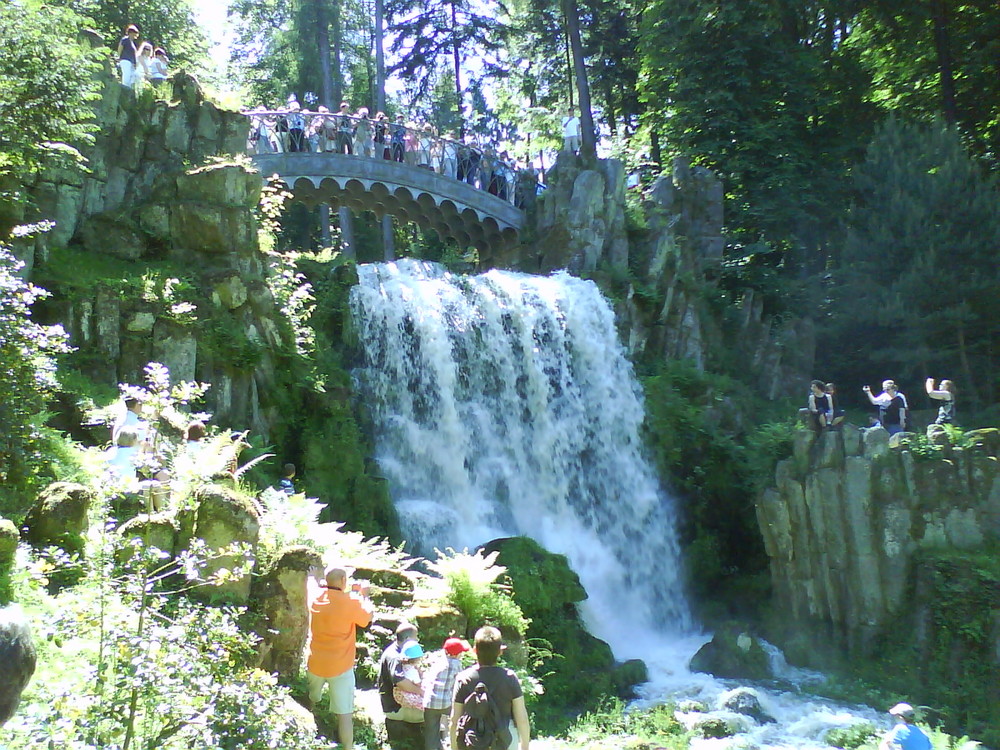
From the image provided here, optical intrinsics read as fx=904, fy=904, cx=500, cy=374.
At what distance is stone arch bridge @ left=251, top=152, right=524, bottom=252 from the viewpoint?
19.9m

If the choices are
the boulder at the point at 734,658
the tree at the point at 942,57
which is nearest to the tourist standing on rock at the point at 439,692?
the boulder at the point at 734,658

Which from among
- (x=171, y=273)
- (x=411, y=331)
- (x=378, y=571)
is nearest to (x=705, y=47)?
(x=411, y=331)

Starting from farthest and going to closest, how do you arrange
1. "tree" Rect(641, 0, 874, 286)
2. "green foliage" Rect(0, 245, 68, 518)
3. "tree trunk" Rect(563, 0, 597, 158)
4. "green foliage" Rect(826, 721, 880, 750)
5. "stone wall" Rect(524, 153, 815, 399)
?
"tree trunk" Rect(563, 0, 597, 158), "tree" Rect(641, 0, 874, 286), "stone wall" Rect(524, 153, 815, 399), "green foliage" Rect(826, 721, 880, 750), "green foliage" Rect(0, 245, 68, 518)

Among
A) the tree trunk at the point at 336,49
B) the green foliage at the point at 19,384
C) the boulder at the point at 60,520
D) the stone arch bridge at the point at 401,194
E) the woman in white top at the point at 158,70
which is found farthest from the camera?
the tree trunk at the point at 336,49

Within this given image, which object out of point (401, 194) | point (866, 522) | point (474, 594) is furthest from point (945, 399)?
point (401, 194)

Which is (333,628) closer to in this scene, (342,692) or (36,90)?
(342,692)

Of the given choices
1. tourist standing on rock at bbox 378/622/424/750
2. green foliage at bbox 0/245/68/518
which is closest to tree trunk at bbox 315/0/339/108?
green foliage at bbox 0/245/68/518

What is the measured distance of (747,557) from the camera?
1805 cm

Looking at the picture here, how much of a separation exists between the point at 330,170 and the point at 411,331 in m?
5.52

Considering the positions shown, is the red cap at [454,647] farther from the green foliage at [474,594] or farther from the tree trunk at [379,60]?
the tree trunk at [379,60]

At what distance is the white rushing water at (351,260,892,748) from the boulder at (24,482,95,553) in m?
7.30

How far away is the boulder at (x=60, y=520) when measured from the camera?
23.1ft

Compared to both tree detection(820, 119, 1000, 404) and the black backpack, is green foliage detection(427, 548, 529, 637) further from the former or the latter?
tree detection(820, 119, 1000, 404)

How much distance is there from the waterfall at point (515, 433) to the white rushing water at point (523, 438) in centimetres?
3
